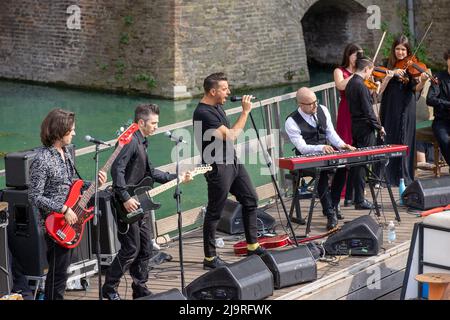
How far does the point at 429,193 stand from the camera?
11516 millimetres

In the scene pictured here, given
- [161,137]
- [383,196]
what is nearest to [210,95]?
[383,196]

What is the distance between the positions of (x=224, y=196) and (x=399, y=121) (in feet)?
11.6

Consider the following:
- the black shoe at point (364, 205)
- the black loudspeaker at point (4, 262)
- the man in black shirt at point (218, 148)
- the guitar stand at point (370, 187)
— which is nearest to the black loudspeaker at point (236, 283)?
the man in black shirt at point (218, 148)

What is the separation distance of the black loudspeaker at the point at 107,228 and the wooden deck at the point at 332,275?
25 centimetres

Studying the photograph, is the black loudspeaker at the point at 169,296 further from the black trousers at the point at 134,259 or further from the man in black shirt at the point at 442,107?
the man in black shirt at the point at 442,107

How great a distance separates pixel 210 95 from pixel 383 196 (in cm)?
334

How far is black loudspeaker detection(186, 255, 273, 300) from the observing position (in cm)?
880

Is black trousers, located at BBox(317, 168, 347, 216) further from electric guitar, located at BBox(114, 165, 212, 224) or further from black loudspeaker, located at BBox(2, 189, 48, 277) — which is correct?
black loudspeaker, located at BBox(2, 189, 48, 277)

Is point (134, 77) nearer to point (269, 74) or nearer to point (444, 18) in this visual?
point (269, 74)

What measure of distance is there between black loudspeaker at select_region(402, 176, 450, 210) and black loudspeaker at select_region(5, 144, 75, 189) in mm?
3943

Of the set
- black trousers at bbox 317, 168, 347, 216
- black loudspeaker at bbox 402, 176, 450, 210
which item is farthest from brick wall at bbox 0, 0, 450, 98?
black trousers at bbox 317, 168, 347, 216

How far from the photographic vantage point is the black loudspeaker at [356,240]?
10031mm

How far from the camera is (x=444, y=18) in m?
26.5

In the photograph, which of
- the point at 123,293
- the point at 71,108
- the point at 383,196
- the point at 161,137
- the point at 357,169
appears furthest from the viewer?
the point at 71,108
